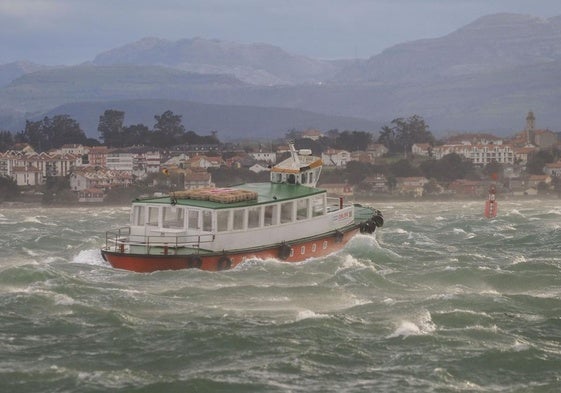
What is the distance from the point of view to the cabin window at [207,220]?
153 ft

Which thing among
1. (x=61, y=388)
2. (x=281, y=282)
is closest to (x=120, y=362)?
(x=61, y=388)

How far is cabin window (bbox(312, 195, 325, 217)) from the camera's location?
5219 cm

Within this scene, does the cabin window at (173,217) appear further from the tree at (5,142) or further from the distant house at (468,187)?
the tree at (5,142)

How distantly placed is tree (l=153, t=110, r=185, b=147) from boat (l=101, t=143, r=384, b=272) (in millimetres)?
123445

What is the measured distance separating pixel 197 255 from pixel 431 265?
400 inches

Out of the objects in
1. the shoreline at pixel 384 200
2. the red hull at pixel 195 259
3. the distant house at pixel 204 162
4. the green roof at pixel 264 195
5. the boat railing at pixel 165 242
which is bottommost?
the shoreline at pixel 384 200

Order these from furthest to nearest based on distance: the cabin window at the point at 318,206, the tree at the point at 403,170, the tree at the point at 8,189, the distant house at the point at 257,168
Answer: the tree at the point at 403,170
the distant house at the point at 257,168
the tree at the point at 8,189
the cabin window at the point at 318,206

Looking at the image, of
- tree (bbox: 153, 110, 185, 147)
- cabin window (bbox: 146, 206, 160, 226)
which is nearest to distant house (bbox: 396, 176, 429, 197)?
tree (bbox: 153, 110, 185, 147)

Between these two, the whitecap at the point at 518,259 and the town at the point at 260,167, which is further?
the town at the point at 260,167

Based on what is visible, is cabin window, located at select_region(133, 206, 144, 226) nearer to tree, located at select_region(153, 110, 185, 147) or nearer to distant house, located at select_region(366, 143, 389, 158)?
distant house, located at select_region(366, 143, 389, 158)

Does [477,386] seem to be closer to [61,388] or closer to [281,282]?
[61,388]

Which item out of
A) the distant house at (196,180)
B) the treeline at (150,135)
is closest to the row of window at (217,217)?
the distant house at (196,180)

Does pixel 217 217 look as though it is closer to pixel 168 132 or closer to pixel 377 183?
pixel 377 183

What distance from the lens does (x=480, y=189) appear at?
146m
